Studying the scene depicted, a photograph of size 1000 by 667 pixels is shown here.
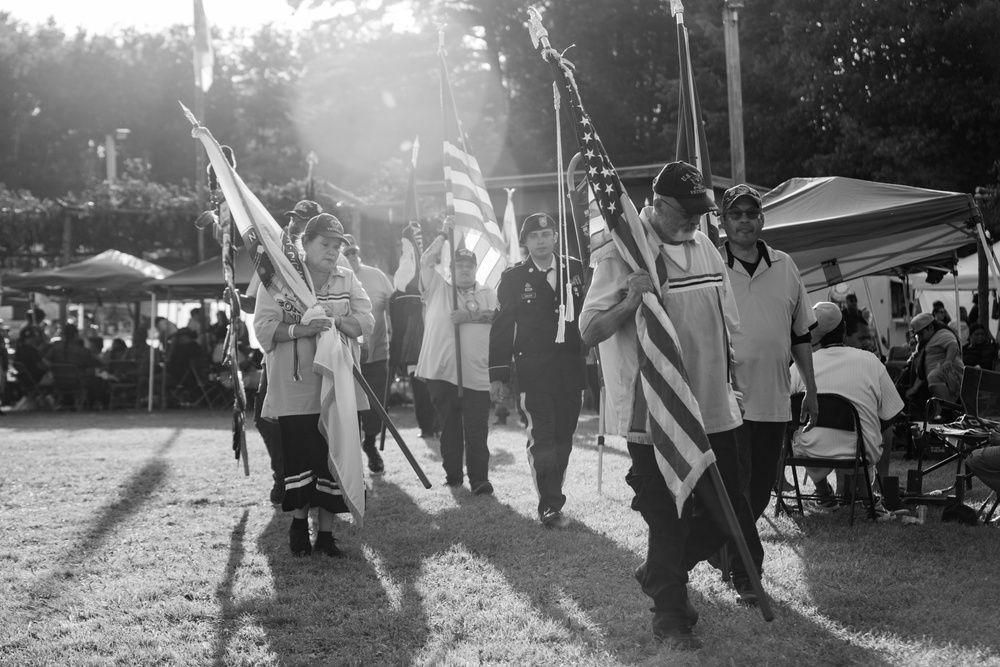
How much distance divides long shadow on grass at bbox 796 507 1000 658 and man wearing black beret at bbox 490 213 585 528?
65.1 inches

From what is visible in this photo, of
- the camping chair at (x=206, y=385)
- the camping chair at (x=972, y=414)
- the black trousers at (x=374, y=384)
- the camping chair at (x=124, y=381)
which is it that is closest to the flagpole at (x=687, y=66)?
the camping chair at (x=972, y=414)

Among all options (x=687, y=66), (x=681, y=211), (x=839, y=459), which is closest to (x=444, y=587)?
(x=681, y=211)

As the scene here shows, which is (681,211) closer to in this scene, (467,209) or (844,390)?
(844,390)

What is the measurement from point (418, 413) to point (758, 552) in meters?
7.76

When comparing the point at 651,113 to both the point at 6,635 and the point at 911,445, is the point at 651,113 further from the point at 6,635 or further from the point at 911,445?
the point at 6,635

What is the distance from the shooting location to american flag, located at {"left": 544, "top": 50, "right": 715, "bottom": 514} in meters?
4.03

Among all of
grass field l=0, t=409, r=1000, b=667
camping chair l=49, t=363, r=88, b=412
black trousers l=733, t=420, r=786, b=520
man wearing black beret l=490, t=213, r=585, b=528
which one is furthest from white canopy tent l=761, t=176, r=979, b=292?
camping chair l=49, t=363, r=88, b=412

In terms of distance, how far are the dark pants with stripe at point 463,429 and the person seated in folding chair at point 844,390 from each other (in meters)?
2.39

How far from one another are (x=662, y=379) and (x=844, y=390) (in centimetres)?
299

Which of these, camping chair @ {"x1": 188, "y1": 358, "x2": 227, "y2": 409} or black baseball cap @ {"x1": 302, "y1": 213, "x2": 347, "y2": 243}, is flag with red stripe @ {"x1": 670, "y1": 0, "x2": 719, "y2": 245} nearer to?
black baseball cap @ {"x1": 302, "y1": 213, "x2": 347, "y2": 243}

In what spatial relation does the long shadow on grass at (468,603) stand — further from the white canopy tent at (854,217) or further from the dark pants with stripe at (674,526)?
the white canopy tent at (854,217)

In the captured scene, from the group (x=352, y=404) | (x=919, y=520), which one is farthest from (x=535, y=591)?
(x=919, y=520)

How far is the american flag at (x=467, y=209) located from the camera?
8570 mm

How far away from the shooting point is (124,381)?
19047 millimetres
